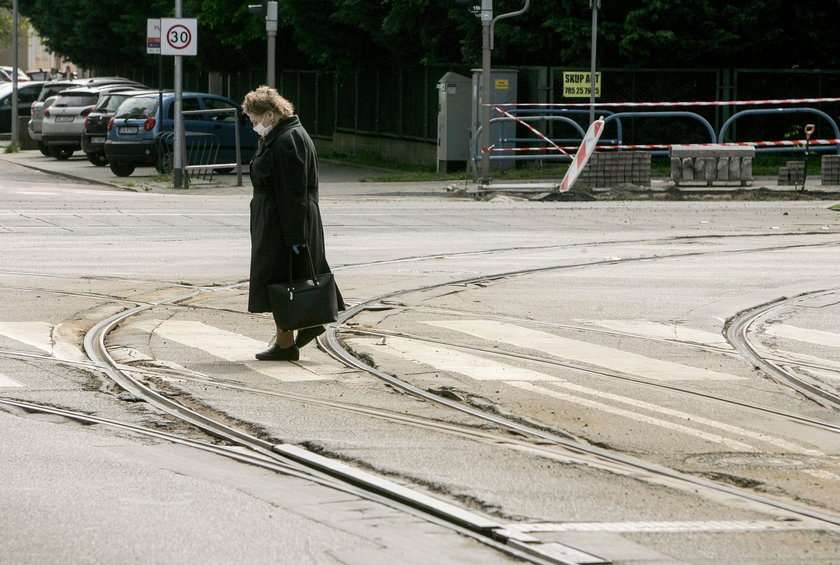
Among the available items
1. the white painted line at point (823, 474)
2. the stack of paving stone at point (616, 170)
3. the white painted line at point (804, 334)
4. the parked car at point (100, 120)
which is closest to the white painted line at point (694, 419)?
the white painted line at point (823, 474)

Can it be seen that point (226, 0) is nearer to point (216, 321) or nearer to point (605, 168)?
point (605, 168)

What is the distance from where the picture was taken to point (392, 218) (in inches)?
771

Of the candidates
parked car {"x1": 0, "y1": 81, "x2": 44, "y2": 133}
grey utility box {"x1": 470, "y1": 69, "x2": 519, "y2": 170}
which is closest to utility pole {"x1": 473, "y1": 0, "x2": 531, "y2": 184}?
grey utility box {"x1": 470, "y1": 69, "x2": 519, "y2": 170}

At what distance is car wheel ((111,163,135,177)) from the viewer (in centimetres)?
2892

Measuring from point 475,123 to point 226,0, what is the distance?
13.8 m

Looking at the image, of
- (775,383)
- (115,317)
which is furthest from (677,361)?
(115,317)

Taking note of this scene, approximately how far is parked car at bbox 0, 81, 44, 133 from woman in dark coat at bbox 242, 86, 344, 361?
35.8 metres

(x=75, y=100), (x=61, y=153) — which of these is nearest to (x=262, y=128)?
(x=75, y=100)

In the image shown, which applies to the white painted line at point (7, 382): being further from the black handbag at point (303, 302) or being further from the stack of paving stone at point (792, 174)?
the stack of paving stone at point (792, 174)

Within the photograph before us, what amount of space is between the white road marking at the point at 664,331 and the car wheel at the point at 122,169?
1961cm

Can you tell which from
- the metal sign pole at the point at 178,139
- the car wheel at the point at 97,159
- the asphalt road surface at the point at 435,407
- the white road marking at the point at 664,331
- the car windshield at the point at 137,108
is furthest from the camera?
the car wheel at the point at 97,159

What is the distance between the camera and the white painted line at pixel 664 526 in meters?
5.29

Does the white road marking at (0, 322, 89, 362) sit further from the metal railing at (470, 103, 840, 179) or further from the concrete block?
the concrete block

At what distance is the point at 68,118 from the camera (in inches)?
1375
